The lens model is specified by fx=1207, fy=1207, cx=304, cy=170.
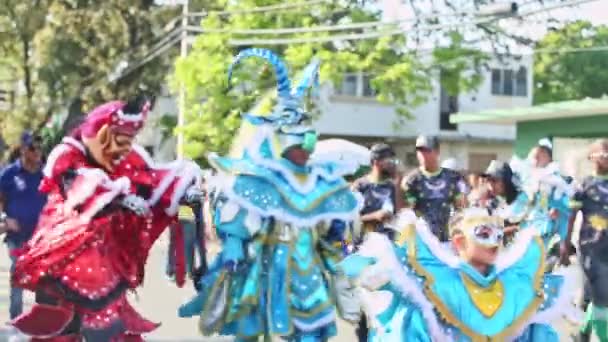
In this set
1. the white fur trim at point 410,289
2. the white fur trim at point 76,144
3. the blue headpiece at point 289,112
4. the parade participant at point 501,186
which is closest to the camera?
the white fur trim at point 410,289

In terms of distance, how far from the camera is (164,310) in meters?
12.1

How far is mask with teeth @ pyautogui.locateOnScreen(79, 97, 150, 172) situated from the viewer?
22.5 ft

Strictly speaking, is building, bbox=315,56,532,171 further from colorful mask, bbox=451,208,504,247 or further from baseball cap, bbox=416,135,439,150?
colorful mask, bbox=451,208,504,247

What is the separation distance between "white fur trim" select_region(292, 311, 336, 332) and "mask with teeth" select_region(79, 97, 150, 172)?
5.27 feet

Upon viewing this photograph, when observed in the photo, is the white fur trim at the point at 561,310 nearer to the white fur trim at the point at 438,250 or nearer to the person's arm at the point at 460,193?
the white fur trim at the point at 438,250

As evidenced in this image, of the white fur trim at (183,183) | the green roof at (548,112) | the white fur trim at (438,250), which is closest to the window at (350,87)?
the green roof at (548,112)

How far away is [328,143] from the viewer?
8.84m

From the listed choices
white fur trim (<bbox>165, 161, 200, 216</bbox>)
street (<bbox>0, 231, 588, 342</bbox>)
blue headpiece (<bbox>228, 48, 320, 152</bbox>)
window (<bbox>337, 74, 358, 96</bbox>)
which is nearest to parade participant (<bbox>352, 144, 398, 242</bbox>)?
street (<bbox>0, 231, 588, 342</bbox>)

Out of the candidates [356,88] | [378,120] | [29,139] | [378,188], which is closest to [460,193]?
[378,188]

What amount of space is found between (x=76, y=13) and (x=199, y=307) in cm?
3010

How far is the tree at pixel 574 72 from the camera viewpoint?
165ft

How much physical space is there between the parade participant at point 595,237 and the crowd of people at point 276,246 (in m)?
0.01

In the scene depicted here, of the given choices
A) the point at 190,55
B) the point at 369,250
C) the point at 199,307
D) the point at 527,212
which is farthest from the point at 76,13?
the point at 369,250

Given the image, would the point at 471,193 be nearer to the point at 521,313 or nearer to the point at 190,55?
the point at 521,313
